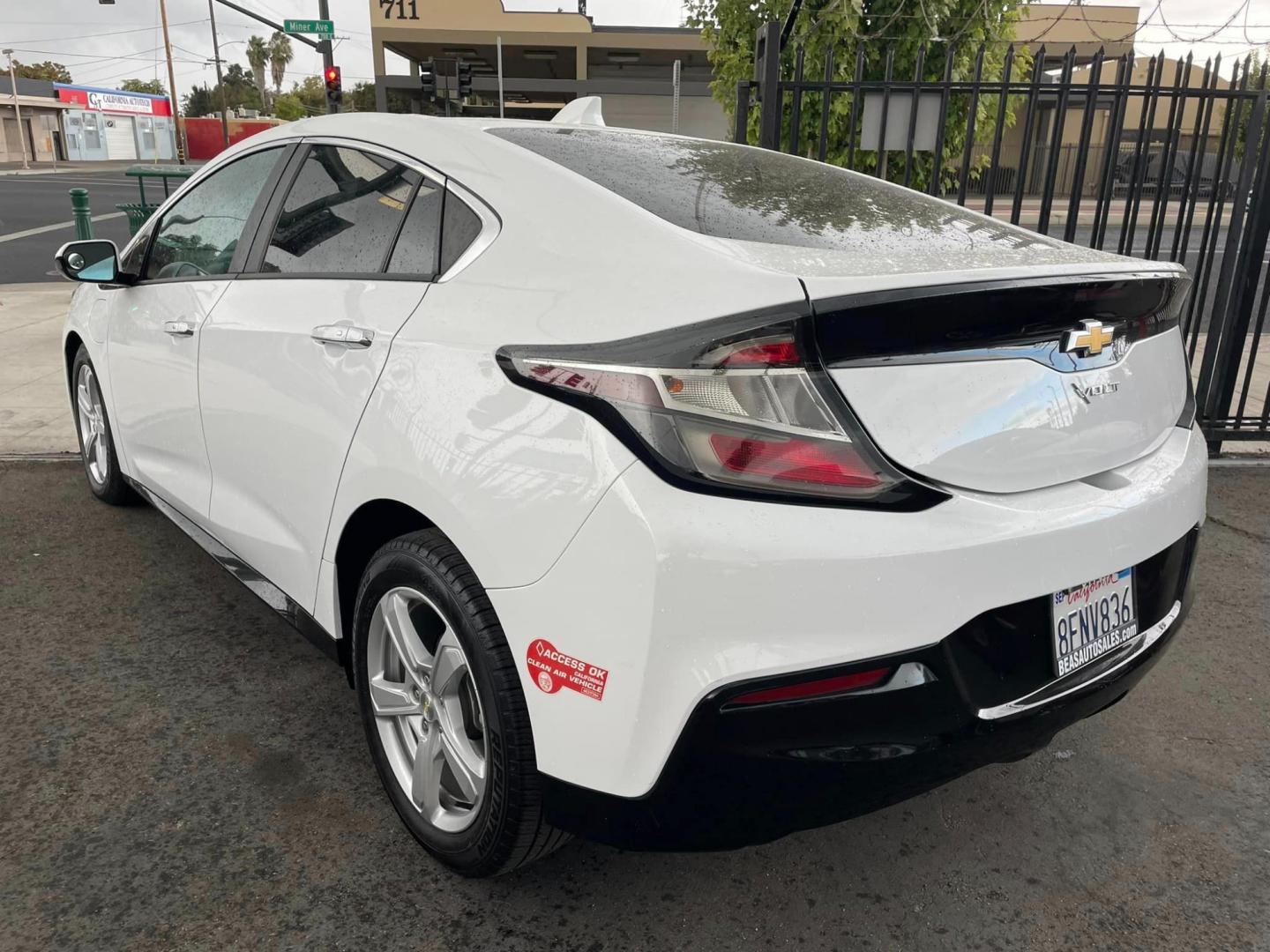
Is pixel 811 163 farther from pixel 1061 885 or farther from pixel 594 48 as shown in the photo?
pixel 594 48

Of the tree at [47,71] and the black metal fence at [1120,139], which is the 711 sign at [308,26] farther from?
the tree at [47,71]

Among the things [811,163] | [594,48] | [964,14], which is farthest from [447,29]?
[811,163]

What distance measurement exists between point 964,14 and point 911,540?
285 inches

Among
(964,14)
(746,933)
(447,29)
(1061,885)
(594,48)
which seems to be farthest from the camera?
(594,48)

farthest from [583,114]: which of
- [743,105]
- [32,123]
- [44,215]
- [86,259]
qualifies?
[32,123]

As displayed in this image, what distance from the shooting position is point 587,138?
269 cm

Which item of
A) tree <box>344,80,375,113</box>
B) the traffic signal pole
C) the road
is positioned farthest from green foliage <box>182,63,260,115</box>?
the traffic signal pole

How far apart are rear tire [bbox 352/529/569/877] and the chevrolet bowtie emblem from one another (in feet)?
3.98

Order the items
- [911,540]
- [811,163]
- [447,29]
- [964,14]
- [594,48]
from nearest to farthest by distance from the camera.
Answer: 1. [911,540]
2. [811,163]
3. [964,14]
4. [447,29]
5. [594,48]

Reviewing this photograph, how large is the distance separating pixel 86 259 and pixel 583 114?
2.25 m

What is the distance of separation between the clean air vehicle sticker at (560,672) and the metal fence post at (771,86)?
395 centimetres

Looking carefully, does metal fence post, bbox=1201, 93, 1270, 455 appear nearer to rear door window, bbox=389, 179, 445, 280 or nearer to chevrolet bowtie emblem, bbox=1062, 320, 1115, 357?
chevrolet bowtie emblem, bbox=1062, 320, 1115, 357

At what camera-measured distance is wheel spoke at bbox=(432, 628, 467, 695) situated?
214 cm

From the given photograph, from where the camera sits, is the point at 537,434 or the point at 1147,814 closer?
the point at 537,434
